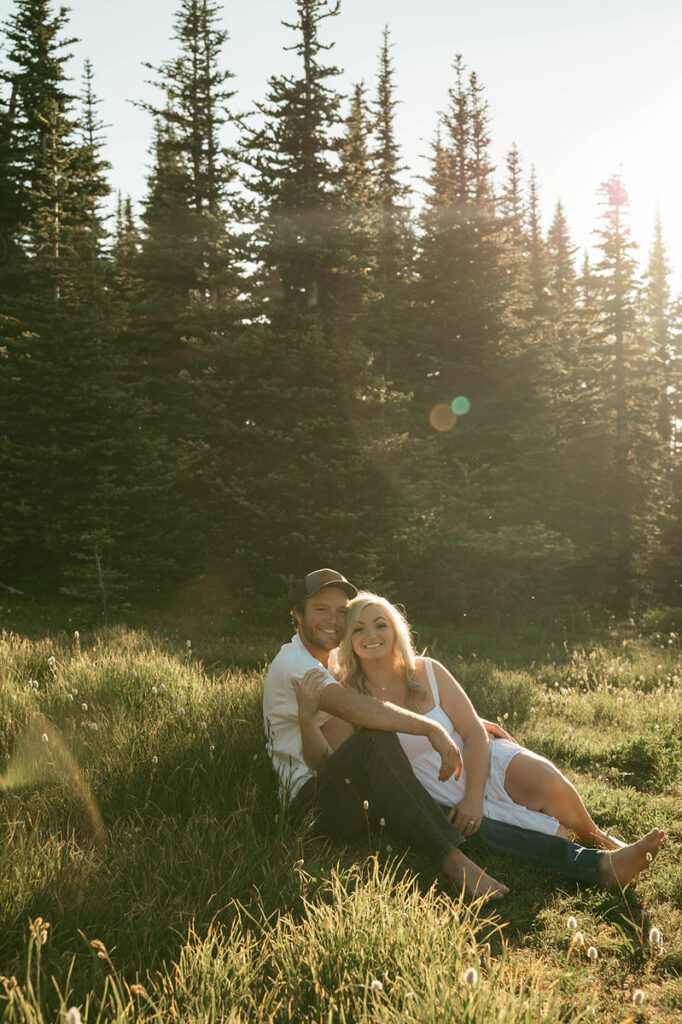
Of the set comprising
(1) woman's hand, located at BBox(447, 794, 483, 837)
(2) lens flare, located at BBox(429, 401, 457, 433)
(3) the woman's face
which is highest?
(2) lens flare, located at BBox(429, 401, 457, 433)

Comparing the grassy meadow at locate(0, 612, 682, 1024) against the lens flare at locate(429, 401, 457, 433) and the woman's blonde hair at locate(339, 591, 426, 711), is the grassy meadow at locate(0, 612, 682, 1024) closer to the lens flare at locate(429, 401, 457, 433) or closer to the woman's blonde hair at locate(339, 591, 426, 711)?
the woman's blonde hair at locate(339, 591, 426, 711)

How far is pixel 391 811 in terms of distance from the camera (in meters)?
4.31

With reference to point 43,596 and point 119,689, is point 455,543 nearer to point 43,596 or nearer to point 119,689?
point 43,596

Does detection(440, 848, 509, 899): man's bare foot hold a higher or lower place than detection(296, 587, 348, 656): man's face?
lower

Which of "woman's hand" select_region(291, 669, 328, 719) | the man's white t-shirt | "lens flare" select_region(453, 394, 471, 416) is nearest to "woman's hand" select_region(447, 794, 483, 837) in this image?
the man's white t-shirt

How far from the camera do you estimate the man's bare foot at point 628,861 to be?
4.18m

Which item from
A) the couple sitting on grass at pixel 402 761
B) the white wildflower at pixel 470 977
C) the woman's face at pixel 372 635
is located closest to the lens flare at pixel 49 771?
the couple sitting on grass at pixel 402 761

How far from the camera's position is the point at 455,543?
18.2 meters

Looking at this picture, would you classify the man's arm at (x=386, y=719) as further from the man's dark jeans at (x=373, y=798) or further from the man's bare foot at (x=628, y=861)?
the man's bare foot at (x=628, y=861)

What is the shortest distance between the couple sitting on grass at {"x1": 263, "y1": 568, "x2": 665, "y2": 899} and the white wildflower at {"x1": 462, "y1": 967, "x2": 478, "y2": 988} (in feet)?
4.63

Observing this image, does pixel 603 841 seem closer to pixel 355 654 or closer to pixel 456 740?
pixel 456 740

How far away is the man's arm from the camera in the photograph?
4.39m

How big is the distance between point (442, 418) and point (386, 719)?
1788 cm

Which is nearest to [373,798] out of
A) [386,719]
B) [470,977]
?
[386,719]
